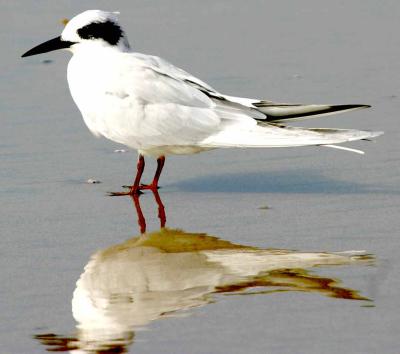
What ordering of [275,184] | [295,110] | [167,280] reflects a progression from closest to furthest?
1. [167,280]
2. [295,110]
3. [275,184]

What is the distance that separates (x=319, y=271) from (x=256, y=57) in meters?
3.55

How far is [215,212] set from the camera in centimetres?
544

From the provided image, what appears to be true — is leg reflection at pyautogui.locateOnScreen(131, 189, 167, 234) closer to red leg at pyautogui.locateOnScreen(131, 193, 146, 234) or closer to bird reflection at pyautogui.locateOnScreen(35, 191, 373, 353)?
red leg at pyautogui.locateOnScreen(131, 193, 146, 234)

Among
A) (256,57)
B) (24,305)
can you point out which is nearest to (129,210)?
(24,305)

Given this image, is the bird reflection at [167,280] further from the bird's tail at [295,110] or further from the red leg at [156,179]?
the bird's tail at [295,110]

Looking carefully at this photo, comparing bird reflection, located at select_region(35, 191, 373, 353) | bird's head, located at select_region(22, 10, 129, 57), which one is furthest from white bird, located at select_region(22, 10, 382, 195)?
bird reflection, located at select_region(35, 191, 373, 353)

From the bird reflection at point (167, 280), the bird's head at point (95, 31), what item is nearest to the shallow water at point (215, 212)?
the bird reflection at point (167, 280)

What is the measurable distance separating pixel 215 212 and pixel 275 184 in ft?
1.73

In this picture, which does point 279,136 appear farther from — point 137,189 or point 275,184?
point 137,189

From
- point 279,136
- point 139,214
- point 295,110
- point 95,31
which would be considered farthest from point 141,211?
point 95,31

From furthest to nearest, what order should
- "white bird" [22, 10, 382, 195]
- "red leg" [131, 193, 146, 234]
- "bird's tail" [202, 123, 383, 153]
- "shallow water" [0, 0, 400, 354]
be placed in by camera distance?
"white bird" [22, 10, 382, 195], "bird's tail" [202, 123, 383, 153], "red leg" [131, 193, 146, 234], "shallow water" [0, 0, 400, 354]

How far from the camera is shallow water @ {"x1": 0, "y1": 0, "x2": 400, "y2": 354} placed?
391 centimetres

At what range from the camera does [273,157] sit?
6367mm

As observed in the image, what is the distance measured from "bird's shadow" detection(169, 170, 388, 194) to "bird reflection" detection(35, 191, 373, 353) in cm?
76
